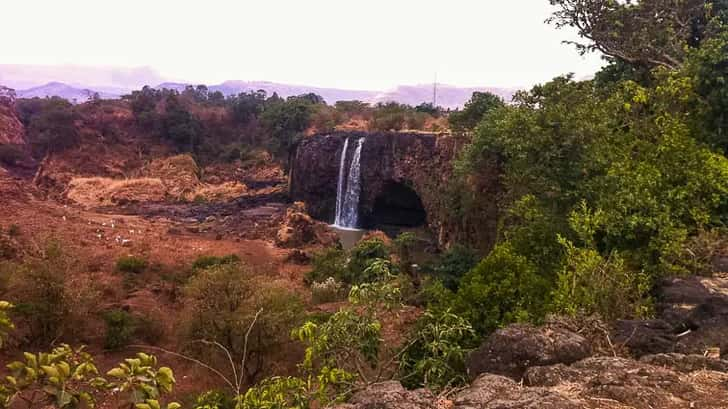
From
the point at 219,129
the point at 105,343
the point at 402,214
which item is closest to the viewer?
the point at 105,343

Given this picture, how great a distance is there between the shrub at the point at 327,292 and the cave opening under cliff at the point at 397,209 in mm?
13807

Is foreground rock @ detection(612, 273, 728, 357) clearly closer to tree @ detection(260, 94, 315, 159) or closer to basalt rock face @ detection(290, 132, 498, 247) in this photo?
basalt rock face @ detection(290, 132, 498, 247)

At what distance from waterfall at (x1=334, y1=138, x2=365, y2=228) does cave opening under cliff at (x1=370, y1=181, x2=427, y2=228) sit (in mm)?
1168

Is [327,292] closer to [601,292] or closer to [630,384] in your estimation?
[601,292]

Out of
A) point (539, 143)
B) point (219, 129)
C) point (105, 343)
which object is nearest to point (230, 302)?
point (105, 343)

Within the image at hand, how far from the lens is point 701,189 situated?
8.65m

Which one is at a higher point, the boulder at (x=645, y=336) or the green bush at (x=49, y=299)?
the boulder at (x=645, y=336)

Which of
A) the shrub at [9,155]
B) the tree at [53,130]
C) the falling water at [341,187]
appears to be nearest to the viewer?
the falling water at [341,187]

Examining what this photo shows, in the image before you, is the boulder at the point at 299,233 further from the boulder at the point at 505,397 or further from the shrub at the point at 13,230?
the boulder at the point at 505,397

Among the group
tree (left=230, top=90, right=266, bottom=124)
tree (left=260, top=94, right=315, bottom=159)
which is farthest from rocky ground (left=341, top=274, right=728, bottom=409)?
tree (left=230, top=90, right=266, bottom=124)

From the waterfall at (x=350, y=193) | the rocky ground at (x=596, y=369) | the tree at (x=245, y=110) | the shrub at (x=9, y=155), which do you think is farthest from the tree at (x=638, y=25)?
the shrub at (x=9, y=155)

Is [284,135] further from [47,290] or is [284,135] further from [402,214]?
[47,290]

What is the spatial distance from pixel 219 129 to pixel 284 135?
9.41 meters

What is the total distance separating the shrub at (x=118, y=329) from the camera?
40.0 feet
